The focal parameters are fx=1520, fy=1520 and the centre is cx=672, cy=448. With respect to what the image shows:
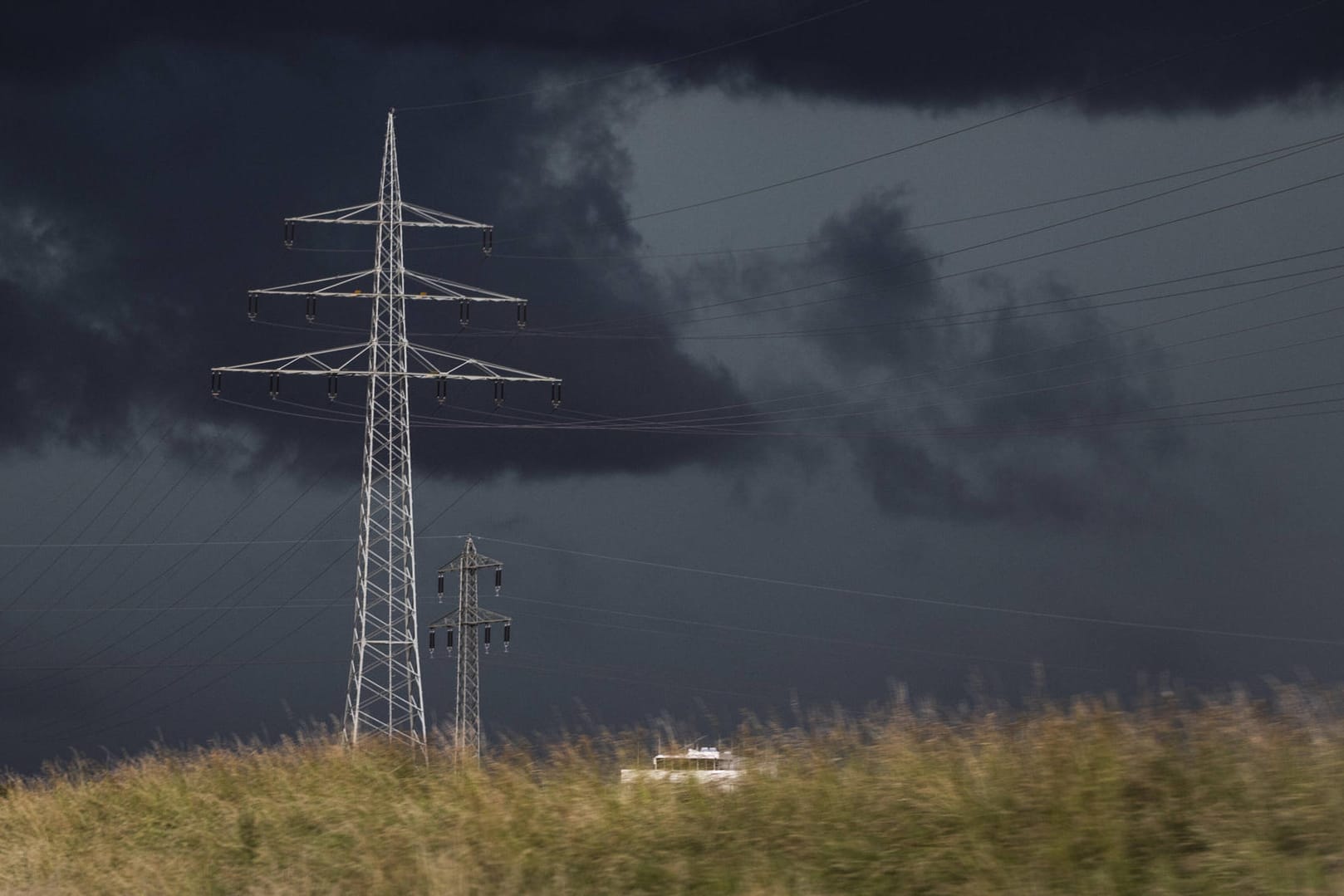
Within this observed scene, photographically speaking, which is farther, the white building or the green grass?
the white building

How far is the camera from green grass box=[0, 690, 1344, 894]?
8938 mm

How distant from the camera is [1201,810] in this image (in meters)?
9.12

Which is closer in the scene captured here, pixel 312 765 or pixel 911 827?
pixel 911 827

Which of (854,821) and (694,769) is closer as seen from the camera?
(854,821)

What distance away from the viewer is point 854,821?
34.8 ft

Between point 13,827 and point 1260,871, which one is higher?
point 1260,871

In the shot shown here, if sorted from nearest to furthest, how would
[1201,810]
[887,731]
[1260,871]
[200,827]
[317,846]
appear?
[1260,871] < [1201,810] < [887,731] < [317,846] < [200,827]

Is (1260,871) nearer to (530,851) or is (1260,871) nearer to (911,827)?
(911,827)

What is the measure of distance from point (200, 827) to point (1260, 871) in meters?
11.7

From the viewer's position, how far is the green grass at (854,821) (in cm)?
894

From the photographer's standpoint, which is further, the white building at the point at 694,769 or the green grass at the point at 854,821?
the white building at the point at 694,769

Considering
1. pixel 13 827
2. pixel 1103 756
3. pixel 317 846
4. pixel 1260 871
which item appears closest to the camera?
pixel 1260 871

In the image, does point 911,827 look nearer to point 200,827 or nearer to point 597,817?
point 597,817

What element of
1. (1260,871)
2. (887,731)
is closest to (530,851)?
(887,731)
